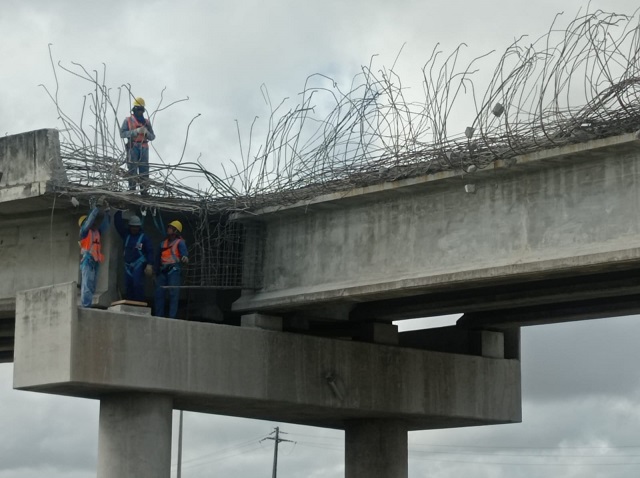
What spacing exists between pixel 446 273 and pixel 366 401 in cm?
544

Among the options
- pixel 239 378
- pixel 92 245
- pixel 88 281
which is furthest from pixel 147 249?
pixel 239 378

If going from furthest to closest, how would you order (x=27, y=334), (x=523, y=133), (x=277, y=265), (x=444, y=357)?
(x=444, y=357)
(x=277, y=265)
(x=27, y=334)
(x=523, y=133)

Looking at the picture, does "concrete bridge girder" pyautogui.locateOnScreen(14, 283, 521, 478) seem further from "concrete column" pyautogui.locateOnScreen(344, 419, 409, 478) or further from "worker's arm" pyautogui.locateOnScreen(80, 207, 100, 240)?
"worker's arm" pyautogui.locateOnScreen(80, 207, 100, 240)

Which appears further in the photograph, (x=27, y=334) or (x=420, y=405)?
(x=420, y=405)

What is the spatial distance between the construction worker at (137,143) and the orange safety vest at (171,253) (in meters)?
0.88

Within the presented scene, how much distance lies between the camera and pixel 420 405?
25.0 m

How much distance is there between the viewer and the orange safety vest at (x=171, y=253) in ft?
71.1

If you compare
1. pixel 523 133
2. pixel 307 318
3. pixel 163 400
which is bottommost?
pixel 163 400

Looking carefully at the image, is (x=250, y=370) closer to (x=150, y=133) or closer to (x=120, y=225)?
(x=120, y=225)

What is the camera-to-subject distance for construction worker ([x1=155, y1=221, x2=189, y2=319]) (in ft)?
71.1

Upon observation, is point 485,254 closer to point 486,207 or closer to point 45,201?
point 486,207

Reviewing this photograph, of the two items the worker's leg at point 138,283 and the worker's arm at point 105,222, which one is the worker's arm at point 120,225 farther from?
the worker's leg at point 138,283

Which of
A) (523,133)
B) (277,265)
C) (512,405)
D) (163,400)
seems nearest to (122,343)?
(163,400)

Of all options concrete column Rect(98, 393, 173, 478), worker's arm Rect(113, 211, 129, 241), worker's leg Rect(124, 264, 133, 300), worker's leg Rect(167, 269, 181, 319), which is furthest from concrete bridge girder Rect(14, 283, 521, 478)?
worker's arm Rect(113, 211, 129, 241)
